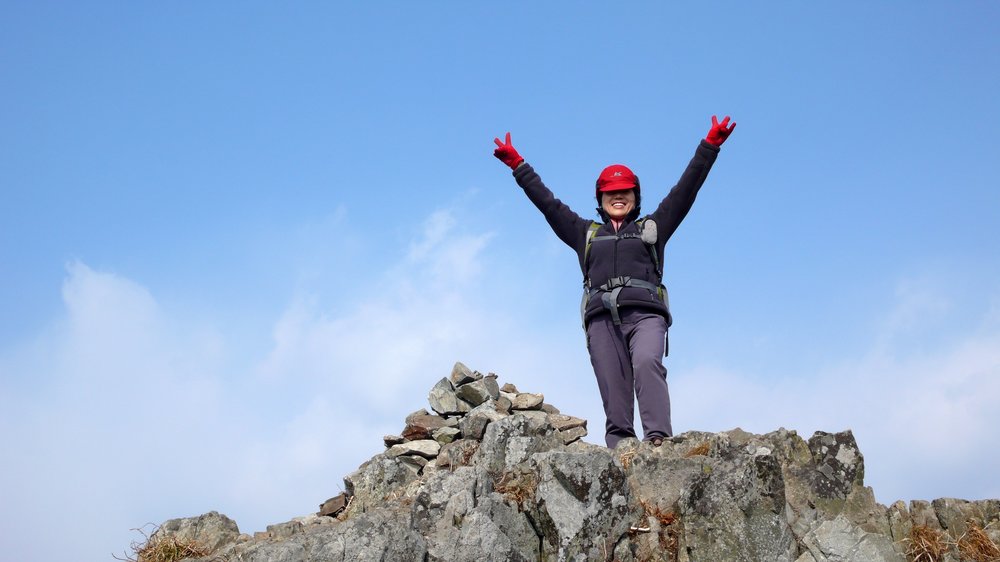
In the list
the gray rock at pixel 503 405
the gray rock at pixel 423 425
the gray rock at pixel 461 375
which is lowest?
the gray rock at pixel 423 425

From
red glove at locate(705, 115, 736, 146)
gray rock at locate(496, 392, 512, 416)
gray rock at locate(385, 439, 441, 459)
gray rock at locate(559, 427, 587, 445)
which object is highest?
red glove at locate(705, 115, 736, 146)

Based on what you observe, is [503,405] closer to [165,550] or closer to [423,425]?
[423,425]

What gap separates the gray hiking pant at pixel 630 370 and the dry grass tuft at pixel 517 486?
2777 mm

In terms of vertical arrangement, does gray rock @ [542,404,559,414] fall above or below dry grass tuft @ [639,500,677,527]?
above

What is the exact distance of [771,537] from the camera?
9.84 m

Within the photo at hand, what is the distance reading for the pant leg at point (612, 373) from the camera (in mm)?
13453

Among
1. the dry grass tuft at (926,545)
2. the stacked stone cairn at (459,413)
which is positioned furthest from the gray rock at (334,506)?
the dry grass tuft at (926,545)

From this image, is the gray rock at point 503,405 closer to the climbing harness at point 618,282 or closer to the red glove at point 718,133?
the climbing harness at point 618,282

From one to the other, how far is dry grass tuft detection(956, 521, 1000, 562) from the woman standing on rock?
12.2 feet

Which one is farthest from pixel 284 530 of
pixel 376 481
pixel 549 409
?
pixel 549 409

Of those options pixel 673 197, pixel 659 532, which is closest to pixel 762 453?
pixel 659 532

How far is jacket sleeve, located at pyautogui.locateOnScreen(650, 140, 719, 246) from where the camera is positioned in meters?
14.4

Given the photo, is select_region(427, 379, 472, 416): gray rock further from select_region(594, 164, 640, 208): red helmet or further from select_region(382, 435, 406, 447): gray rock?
select_region(594, 164, 640, 208): red helmet

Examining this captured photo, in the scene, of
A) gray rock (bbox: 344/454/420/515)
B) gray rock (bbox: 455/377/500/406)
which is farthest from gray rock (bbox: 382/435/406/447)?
gray rock (bbox: 344/454/420/515)
